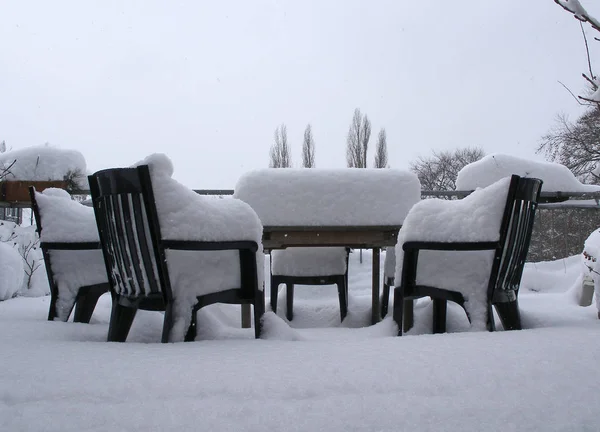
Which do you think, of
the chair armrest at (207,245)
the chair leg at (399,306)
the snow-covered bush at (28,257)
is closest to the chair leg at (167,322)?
the chair armrest at (207,245)

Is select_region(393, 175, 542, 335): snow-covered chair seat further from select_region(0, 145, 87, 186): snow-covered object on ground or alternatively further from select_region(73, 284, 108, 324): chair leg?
select_region(0, 145, 87, 186): snow-covered object on ground

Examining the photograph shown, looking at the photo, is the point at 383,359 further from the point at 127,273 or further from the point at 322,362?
the point at 127,273

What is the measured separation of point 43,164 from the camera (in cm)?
552

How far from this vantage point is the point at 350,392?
109 cm

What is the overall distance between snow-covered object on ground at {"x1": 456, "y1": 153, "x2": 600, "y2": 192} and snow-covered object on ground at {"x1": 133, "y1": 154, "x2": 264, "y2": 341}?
3.82 m

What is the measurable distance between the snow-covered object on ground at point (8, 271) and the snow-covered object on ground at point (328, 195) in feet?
7.38

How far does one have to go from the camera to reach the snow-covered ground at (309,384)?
37.7 inches

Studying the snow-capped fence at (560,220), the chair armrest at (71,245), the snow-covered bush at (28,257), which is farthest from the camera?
the snow-capped fence at (560,220)

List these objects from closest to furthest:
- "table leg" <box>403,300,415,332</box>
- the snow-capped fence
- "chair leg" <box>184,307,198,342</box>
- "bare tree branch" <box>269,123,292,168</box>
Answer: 1. "chair leg" <box>184,307,198,342</box>
2. "table leg" <box>403,300,415,332</box>
3. the snow-capped fence
4. "bare tree branch" <box>269,123,292,168</box>

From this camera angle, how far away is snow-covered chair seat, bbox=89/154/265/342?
165cm

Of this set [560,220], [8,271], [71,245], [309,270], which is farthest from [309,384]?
[560,220]

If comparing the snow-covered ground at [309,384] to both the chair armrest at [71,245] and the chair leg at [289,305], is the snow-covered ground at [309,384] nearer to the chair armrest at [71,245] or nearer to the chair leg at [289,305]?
the chair armrest at [71,245]

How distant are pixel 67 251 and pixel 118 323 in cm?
69

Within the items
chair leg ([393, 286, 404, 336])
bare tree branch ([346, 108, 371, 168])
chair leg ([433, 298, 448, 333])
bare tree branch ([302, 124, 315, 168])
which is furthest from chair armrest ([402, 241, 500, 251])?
bare tree branch ([346, 108, 371, 168])
